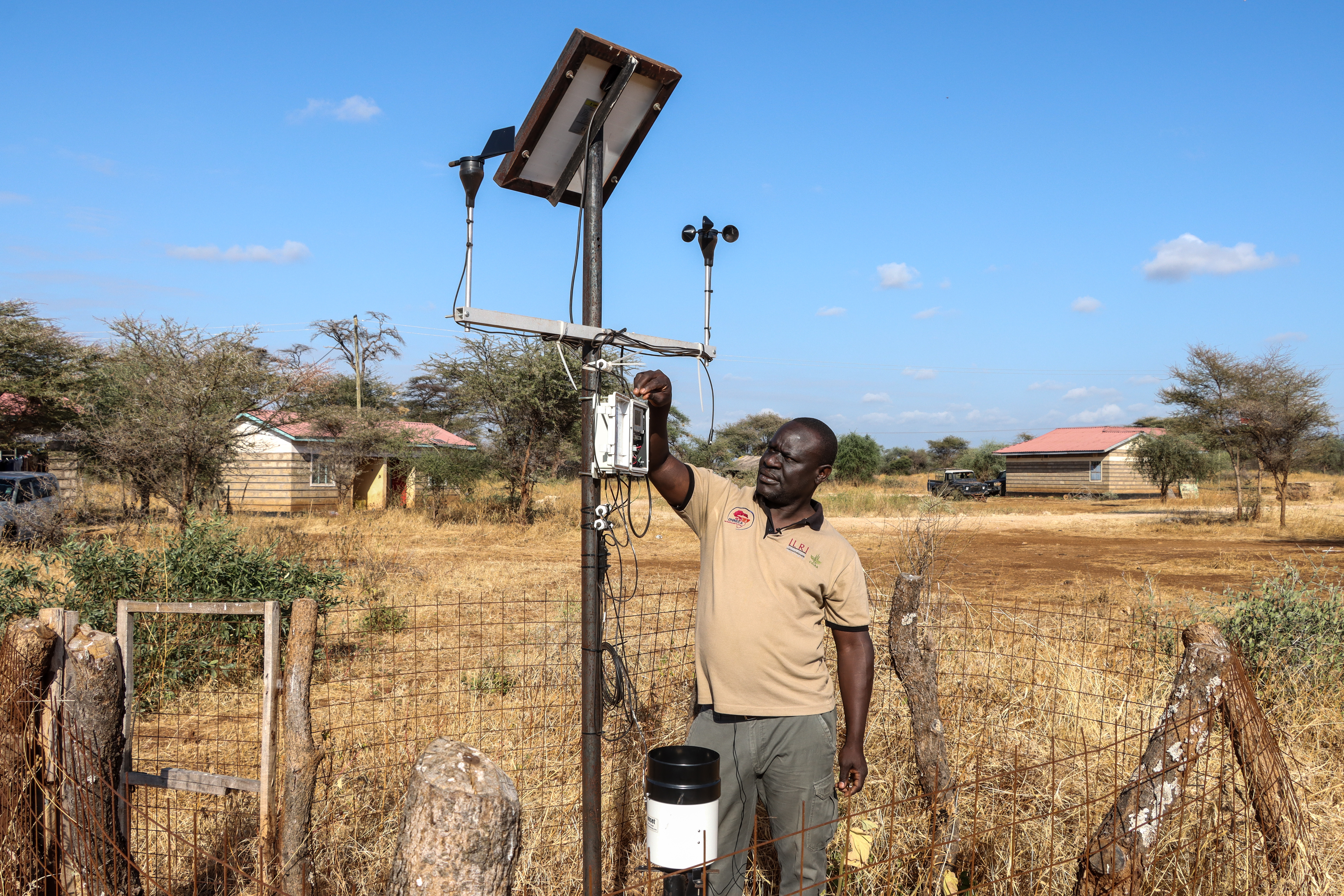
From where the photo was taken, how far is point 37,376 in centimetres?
1631

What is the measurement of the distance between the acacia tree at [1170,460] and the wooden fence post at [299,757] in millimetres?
38662

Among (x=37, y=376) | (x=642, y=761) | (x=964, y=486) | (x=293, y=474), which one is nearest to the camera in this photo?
(x=642, y=761)

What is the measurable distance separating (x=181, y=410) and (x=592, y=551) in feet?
45.2

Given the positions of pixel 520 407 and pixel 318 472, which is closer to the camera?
pixel 520 407

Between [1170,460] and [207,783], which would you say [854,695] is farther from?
[1170,460]

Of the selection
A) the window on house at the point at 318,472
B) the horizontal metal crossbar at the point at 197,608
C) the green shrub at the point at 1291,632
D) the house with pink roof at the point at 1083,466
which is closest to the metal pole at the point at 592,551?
the horizontal metal crossbar at the point at 197,608

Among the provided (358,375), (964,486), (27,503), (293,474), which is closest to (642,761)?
(27,503)

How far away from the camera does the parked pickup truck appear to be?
3469 cm

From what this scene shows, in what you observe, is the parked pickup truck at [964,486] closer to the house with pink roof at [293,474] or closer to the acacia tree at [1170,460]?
the acacia tree at [1170,460]

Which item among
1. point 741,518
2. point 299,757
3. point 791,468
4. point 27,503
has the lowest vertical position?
point 299,757

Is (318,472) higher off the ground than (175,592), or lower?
higher

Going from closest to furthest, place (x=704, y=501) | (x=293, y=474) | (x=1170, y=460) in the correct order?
(x=704, y=501) < (x=293, y=474) < (x=1170, y=460)

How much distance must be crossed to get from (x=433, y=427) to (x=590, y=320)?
91.8 ft

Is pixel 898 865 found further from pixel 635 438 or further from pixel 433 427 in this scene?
pixel 433 427
